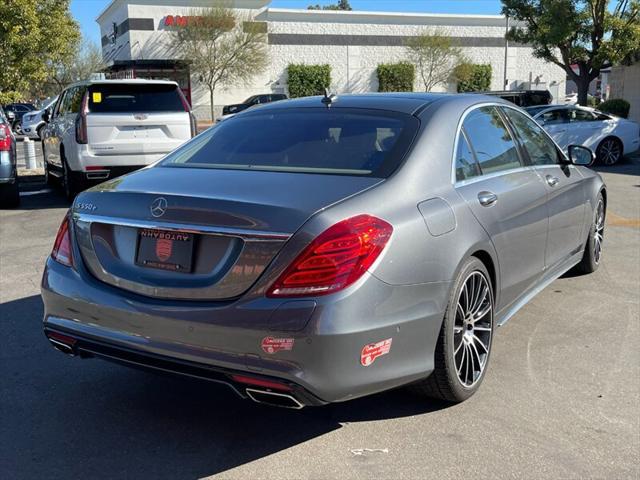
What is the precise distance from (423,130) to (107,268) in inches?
70.0

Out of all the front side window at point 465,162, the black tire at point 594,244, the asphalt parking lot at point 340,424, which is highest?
the front side window at point 465,162

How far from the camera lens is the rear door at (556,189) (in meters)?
4.80

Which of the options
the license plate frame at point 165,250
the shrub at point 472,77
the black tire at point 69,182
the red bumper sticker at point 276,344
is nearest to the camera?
the red bumper sticker at point 276,344

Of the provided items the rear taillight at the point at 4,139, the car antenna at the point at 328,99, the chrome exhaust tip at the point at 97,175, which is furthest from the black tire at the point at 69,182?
the car antenna at the point at 328,99

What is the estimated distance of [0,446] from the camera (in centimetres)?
327

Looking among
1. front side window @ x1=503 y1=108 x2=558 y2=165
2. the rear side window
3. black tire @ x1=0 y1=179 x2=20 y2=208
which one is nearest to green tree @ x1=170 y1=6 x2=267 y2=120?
the rear side window

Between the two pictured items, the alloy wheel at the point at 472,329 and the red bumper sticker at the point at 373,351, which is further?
the alloy wheel at the point at 472,329

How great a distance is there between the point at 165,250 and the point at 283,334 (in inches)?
28.0

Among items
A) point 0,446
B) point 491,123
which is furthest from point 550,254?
point 0,446

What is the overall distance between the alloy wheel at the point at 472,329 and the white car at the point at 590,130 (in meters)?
12.7

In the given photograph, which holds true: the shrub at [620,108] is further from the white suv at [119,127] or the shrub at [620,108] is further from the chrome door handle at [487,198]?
the chrome door handle at [487,198]

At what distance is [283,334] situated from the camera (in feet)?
9.18

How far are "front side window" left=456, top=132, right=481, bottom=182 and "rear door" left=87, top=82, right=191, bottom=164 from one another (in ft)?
23.0

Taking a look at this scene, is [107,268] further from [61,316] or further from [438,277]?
[438,277]
